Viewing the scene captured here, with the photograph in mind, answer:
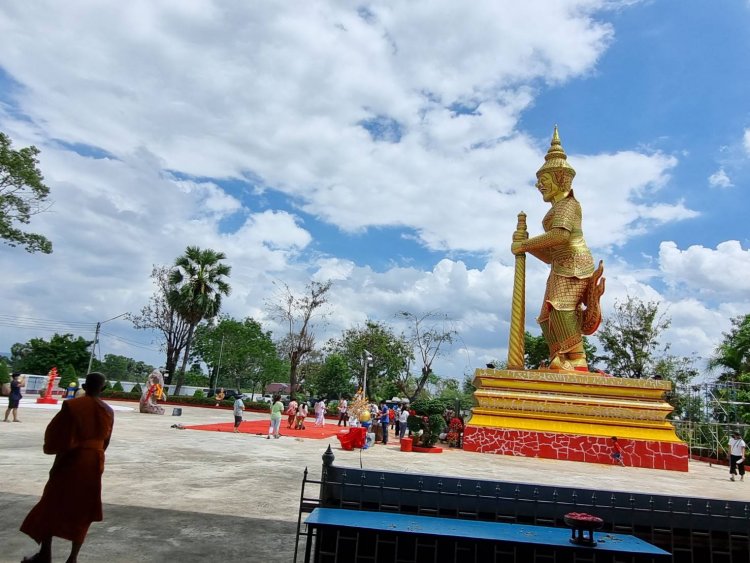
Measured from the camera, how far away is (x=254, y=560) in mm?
Result: 4617

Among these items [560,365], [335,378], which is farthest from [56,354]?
[560,365]

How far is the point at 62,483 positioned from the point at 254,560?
5.62 ft

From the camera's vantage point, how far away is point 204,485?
25.4 ft

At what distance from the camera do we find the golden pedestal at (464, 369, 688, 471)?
1616 cm

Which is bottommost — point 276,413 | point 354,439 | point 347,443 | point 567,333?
point 347,443

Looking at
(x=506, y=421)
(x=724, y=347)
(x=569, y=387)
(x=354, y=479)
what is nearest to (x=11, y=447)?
(x=354, y=479)

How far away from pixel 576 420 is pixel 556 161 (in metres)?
9.97

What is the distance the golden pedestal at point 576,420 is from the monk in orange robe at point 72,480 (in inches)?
562

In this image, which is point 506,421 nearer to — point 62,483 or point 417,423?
point 417,423

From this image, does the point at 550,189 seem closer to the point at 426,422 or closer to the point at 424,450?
the point at 426,422

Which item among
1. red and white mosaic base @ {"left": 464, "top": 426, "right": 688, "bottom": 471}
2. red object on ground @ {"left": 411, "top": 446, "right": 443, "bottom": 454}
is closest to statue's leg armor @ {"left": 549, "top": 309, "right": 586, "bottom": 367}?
red and white mosaic base @ {"left": 464, "top": 426, "right": 688, "bottom": 471}

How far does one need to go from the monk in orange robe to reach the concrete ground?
23.8 inches

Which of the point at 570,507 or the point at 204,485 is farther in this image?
the point at 204,485

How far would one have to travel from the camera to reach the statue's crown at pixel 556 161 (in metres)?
20.5
